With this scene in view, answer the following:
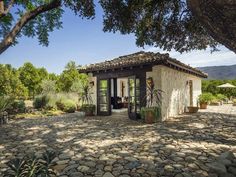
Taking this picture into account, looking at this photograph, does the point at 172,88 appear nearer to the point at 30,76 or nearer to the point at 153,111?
the point at 153,111

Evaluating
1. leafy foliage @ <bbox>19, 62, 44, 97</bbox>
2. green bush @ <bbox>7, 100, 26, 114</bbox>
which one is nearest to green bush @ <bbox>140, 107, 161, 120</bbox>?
green bush @ <bbox>7, 100, 26, 114</bbox>

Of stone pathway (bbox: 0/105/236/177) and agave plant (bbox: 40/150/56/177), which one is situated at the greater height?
agave plant (bbox: 40/150/56/177)

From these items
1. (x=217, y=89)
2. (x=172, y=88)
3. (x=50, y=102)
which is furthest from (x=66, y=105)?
(x=217, y=89)

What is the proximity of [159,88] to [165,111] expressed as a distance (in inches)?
56.7

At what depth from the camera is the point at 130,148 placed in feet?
20.8

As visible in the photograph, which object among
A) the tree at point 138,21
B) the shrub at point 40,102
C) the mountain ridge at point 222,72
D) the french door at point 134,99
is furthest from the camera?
the mountain ridge at point 222,72

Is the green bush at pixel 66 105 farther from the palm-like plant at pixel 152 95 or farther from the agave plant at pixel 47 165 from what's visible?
the agave plant at pixel 47 165

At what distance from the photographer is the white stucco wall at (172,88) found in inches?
439

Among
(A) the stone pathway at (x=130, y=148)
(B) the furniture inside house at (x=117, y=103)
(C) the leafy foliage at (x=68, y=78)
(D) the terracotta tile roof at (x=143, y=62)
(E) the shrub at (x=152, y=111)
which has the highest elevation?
(C) the leafy foliage at (x=68, y=78)

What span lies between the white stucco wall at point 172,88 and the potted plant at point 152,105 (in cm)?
31

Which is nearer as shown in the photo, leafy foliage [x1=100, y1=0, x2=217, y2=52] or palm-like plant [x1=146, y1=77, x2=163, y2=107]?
leafy foliage [x1=100, y1=0, x2=217, y2=52]

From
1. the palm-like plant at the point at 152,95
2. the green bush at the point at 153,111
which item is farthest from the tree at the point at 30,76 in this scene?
the green bush at the point at 153,111

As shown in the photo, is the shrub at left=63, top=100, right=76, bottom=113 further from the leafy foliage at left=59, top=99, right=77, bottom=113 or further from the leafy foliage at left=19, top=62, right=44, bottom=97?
the leafy foliage at left=19, top=62, right=44, bottom=97

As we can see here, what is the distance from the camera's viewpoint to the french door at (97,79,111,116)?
13.4 meters
